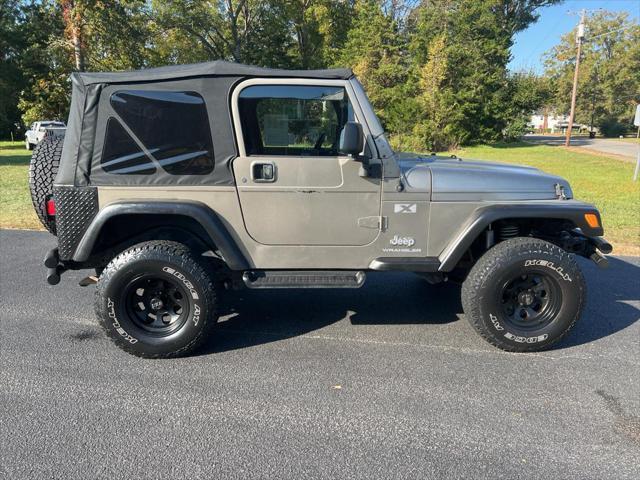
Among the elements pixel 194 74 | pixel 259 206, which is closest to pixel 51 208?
pixel 194 74

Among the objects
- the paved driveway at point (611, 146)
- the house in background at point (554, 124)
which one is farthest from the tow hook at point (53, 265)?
the house in background at point (554, 124)

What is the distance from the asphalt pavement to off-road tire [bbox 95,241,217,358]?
14cm

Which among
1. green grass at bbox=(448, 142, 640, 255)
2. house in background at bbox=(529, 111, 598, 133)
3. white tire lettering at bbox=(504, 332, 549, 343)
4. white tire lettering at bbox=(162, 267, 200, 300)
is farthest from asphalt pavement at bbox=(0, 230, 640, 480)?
house in background at bbox=(529, 111, 598, 133)

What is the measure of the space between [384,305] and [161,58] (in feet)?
105

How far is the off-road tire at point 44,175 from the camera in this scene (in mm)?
3652

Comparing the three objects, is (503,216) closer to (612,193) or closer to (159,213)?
(159,213)

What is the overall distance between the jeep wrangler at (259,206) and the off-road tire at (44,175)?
0.04 feet

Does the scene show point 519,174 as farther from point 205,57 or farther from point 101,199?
point 205,57

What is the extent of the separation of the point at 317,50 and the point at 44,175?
40034mm

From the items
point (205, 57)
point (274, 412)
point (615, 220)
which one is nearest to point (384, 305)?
point (274, 412)

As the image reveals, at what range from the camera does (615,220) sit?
27.7 ft

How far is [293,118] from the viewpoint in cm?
363

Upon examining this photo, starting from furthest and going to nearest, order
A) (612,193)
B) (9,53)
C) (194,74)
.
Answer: (9,53) < (612,193) < (194,74)

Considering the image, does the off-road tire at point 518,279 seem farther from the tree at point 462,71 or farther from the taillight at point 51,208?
the tree at point 462,71
